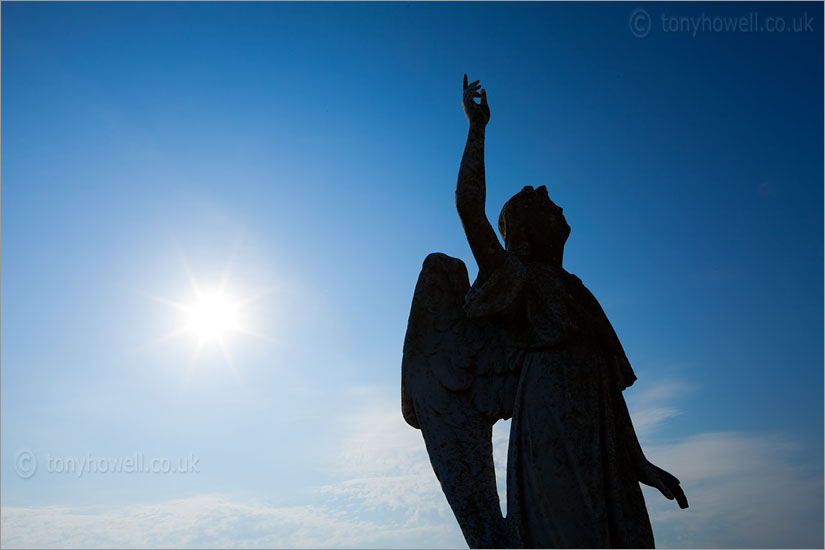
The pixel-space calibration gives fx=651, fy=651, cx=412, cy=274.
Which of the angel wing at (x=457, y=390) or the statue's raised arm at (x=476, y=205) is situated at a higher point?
the statue's raised arm at (x=476, y=205)

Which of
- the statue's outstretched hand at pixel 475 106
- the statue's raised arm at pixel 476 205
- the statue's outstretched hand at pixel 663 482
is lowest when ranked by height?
the statue's outstretched hand at pixel 663 482

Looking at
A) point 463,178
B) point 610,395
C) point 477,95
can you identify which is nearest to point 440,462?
point 610,395

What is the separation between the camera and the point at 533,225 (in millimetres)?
5727

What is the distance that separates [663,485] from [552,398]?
3.40 feet

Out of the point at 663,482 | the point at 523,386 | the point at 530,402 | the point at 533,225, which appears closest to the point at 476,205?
the point at 533,225

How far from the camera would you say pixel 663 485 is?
4.88 m

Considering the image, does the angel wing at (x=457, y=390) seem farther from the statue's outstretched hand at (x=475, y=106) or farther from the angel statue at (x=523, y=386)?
the statue's outstretched hand at (x=475, y=106)

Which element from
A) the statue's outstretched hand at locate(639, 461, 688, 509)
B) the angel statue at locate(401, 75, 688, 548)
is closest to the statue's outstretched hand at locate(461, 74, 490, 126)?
the angel statue at locate(401, 75, 688, 548)

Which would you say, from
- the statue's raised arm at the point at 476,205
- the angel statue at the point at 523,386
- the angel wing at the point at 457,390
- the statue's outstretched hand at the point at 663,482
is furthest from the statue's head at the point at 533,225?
the statue's outstretched hand at the point at 663,482

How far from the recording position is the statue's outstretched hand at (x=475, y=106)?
18.7ft

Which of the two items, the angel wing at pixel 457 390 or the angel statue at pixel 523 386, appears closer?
the angel statue at pixel 523 386

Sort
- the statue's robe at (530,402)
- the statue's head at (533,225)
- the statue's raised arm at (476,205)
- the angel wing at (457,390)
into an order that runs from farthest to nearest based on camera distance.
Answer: the statue's head at (533,225), the statue's raised arm at (476,205), the angel wing at (457,390), the statue's robe at (530,402)

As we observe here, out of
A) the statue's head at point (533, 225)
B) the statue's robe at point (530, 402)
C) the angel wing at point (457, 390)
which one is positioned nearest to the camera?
the statue's robe at point (530, 402)

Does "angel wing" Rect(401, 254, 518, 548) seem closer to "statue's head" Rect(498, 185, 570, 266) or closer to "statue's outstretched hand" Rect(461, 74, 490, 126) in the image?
"statue's head" Rect(498, 185, 570, 266)
